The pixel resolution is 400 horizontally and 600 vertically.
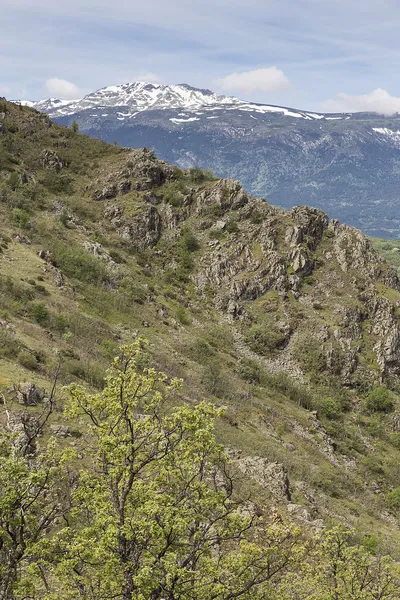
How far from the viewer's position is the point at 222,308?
235 ft

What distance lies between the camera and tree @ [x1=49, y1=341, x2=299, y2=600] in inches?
448

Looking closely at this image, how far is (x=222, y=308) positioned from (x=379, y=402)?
25.7m

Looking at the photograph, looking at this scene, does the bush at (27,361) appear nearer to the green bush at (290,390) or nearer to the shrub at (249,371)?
the shrub at (249,371)

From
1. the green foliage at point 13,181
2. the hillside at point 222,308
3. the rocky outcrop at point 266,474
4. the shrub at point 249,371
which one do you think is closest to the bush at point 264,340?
the hillside at point 222,308

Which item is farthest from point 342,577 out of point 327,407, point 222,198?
point 222,198

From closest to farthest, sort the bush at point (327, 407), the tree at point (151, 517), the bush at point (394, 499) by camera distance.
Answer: the tree at point (151, 517) → the bush at point (394, 499) → the bush at point (327, 407)

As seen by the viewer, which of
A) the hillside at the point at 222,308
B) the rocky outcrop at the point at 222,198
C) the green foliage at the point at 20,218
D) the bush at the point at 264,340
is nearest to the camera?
the hillside at the point at 222,308

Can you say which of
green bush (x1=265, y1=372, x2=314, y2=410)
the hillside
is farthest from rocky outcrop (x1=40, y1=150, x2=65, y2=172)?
green bush (x1=265, y1=372, x2=314, y2=410)

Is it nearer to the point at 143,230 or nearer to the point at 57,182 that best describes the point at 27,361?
the point at 143,230

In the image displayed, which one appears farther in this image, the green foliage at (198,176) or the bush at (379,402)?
the green foliage at (198,176)

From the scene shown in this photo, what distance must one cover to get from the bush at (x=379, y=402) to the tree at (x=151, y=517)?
51329 millimetres

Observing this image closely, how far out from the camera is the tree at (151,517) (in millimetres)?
11391

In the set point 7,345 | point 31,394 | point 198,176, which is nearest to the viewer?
point 31,394

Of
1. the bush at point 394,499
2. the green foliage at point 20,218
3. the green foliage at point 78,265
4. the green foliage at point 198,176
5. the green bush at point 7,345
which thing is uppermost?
the green foliage at point 198,176
